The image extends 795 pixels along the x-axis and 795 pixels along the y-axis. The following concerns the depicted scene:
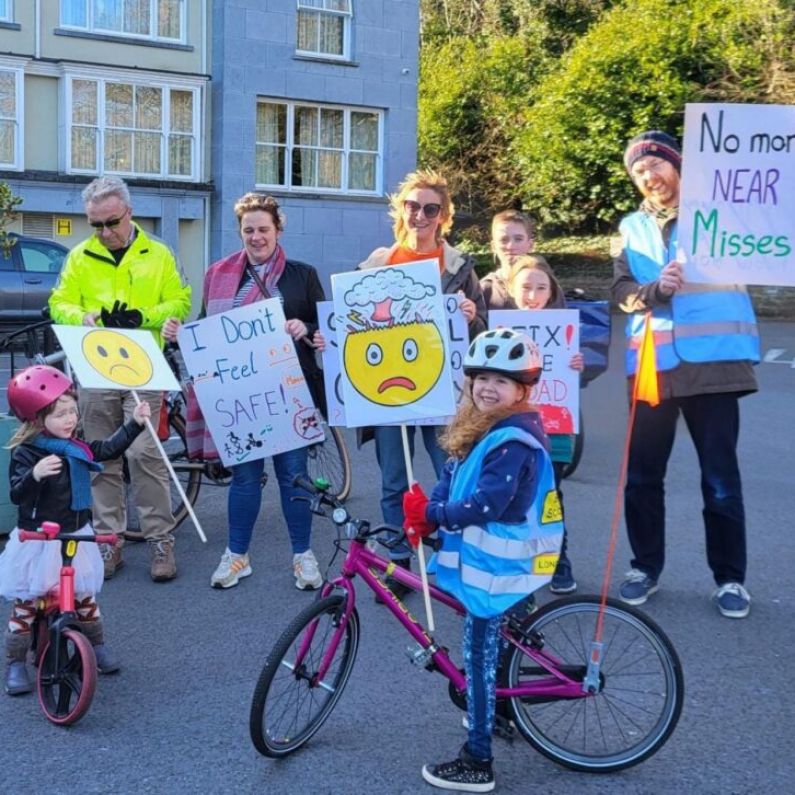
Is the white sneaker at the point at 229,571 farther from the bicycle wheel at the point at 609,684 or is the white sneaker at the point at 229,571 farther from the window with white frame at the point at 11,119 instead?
the window with white frame at the point at 11,119

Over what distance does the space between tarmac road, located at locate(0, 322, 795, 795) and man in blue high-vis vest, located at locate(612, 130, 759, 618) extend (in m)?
0.41

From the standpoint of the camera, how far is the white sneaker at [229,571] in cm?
574

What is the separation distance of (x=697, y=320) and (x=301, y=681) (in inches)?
97.9

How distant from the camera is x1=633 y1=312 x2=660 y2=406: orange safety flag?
5199 mm

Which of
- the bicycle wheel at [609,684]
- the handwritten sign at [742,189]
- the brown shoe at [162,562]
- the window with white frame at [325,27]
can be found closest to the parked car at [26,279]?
the window with white frame at [325,27]

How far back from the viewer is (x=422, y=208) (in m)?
5.36

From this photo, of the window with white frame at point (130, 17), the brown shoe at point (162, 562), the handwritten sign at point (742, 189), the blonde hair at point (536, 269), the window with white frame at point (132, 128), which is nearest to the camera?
the handwritten sign at point (742, 189)

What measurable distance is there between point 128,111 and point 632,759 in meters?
23.3

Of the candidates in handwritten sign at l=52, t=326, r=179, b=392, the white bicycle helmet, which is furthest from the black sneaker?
handwritten sign at l=52, t=326, r=179, b=392

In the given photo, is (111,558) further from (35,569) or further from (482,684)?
(482,684)

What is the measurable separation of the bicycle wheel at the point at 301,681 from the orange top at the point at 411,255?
2030mm

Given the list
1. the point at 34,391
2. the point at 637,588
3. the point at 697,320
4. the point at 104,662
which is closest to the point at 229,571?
the point at 104,662

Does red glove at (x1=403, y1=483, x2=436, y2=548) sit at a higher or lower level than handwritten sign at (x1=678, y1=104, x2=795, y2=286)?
lower

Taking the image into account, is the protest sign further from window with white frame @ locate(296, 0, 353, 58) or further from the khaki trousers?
window with white frame @ locate(296, 0, 353, 58)
